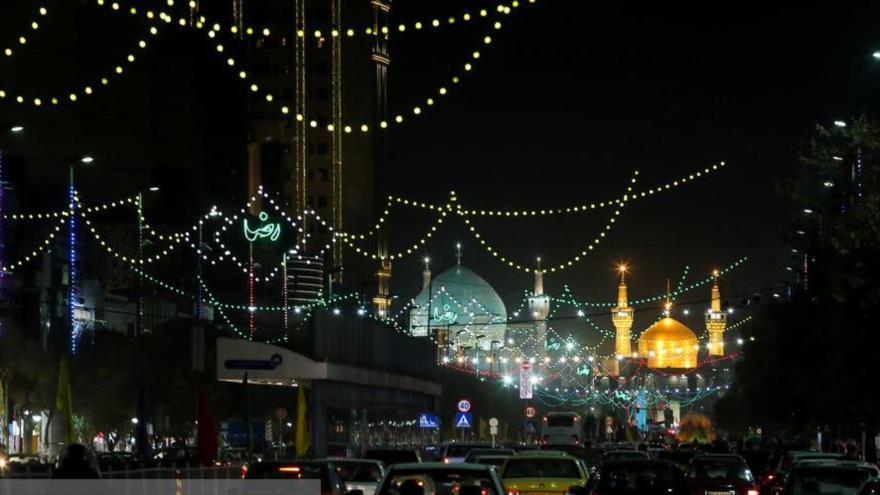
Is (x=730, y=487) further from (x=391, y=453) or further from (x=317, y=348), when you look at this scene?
(x=317, y=348)

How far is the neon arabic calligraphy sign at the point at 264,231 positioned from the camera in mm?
78312

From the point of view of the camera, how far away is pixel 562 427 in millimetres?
88500

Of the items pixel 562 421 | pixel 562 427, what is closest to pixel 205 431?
pixel 562 427

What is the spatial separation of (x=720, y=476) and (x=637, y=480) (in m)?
7.87

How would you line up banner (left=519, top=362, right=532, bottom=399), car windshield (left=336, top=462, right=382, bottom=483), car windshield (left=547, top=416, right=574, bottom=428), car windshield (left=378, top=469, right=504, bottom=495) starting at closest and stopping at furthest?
1. car windshield (left=378, top=469, right=504, bottom=495)
2. car windshield (left=336, top=462, right=382, bottom=483)
3. car windshield (left=547, top=416, right=574, bottom=428)
4. banner (left=519, top=362, right=532, bottom=399)

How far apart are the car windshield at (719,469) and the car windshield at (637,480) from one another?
707 cm

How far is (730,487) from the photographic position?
92.2ft

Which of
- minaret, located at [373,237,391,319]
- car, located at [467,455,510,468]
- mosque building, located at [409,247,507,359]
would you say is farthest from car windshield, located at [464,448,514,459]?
mosque building, located at [409,247,507,359]

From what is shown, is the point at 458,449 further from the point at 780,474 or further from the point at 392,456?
the point at 780,474

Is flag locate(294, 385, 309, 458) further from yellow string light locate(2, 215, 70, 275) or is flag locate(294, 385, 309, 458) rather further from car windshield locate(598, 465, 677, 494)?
yellow string light locate(2, 215, 70, 275)

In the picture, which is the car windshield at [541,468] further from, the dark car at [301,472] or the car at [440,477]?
the car at [440,477]

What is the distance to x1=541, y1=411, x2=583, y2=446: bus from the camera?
288 feet

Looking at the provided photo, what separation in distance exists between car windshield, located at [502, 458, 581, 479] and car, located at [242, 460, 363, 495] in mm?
5021

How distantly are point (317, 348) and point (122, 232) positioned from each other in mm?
47919
